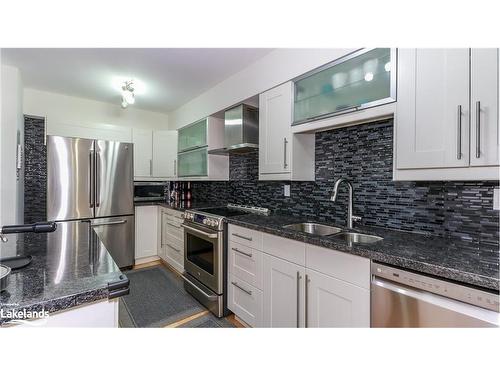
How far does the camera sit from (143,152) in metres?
3.57

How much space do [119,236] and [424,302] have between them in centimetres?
334

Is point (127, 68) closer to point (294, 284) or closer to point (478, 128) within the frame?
point (294, 284)

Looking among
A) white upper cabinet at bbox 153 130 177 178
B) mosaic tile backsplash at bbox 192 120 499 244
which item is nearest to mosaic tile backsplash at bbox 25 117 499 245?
mosaic tile backsplash at bbox 192 120 499 244

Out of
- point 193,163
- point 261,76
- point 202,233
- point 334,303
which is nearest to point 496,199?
point 334,303

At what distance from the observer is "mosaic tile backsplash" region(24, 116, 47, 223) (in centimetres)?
301

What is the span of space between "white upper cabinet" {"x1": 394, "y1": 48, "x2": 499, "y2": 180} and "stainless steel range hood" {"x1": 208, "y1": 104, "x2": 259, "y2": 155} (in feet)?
4.51

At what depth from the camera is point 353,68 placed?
5.18 feet

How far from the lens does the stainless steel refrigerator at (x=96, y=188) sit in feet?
9.16

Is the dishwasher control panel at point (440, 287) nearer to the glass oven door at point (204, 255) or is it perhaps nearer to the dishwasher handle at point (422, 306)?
the dishwasher handle at point (422, 306)

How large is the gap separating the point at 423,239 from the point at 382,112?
0.77m

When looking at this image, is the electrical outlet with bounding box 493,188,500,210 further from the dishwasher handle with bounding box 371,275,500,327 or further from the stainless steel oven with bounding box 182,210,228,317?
the stainless steel oven with bounding box 182,210,228,317

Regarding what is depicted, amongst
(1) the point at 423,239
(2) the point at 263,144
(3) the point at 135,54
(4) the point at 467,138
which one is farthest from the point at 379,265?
(3) the point at 135,54

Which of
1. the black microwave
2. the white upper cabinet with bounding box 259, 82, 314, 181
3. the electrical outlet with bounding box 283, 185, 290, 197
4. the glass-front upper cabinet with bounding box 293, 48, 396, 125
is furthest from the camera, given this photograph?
the black microwave
